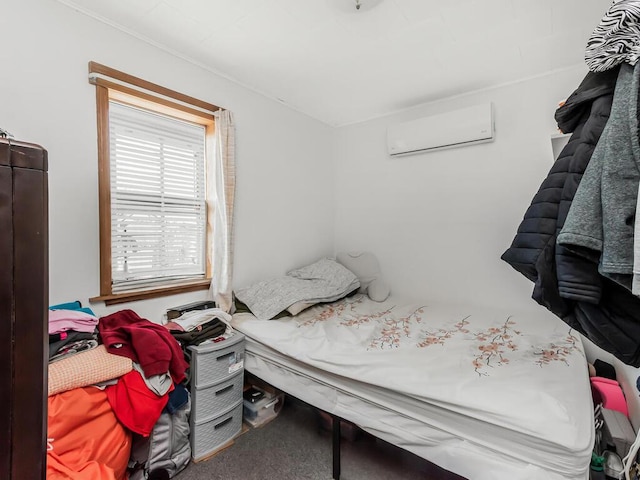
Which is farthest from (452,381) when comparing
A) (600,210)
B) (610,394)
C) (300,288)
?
(300,288)

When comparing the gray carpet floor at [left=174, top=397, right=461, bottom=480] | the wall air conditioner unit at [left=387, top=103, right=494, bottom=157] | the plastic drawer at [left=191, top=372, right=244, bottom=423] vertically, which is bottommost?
the gray carpet floor at [left=174, top=397, right=461, bottom=480]

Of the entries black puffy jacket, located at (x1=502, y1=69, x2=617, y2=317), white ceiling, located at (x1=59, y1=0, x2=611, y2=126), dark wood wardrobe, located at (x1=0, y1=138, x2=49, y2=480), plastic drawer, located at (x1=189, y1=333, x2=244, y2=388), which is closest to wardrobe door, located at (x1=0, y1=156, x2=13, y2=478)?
dark wood wardrobe, located at (x1=0, y1=138, x2=49, y2=480)

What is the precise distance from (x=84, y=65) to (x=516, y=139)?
294 centimetres

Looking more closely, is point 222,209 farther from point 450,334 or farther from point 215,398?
point 450,334

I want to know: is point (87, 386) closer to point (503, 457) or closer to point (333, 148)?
point (503, 457)

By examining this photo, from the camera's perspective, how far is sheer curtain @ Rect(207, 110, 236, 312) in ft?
7.24

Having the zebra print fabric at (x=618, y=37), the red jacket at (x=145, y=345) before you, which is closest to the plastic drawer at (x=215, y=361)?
the red jacket at (x=145, y=345)

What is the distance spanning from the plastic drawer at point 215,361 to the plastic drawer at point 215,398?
4cm

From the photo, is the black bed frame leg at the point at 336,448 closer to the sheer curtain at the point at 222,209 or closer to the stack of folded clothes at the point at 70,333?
the sheer curtain at the point at 222,209

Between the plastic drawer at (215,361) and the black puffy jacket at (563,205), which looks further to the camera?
the plastic drawer at (215,361)

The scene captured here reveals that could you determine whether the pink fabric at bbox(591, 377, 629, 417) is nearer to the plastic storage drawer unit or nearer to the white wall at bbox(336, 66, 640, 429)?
the white wall at bbox(336, 66, 640, 429)

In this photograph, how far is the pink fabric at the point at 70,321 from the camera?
1355 millimetres

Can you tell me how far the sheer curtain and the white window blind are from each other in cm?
14

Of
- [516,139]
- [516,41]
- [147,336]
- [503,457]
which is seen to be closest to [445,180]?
[516,139]
